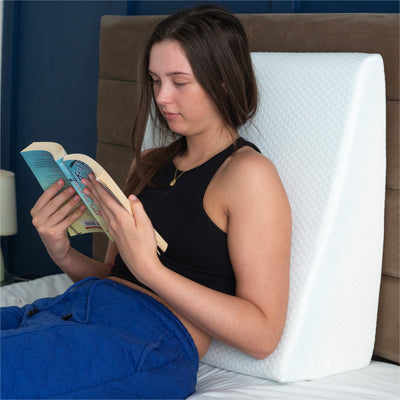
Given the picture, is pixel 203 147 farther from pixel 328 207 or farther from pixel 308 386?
pixel 308 386

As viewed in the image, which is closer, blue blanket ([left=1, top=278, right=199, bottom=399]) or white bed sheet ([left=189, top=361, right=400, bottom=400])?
blue blanket ([left=1, top=278, right=199, bottom=399])

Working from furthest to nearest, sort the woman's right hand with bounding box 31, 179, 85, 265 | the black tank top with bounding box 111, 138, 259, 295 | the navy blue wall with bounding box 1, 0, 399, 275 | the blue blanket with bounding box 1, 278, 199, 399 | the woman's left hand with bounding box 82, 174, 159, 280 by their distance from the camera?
1. the navy blue wall with bounding box 1, 0, 399, 275
2. the woman's right hand with bounding box 31, 179, 85, 265
3. the black tank top with bounding box 111, 138, 259, 295
4. the woman's left hand with bounding box 82, 174, 159, 280
5. the blue blanket with bounding box 1, 278, 199, 399

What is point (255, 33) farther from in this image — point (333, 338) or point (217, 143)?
point (333, 338)

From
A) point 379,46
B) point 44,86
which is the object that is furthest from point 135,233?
point 44,86

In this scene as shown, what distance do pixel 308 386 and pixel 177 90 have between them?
2.35ft

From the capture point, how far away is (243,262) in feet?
4.02

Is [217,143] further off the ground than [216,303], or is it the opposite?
[217,143]

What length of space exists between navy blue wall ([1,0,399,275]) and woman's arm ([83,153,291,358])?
1.43m

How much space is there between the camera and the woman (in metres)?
1.18

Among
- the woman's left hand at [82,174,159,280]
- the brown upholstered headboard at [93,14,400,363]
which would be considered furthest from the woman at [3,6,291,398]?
the brown upholstered headboard at [93,14,400,363]

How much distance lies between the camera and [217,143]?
144cm

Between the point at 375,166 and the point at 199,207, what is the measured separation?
0.44 meters

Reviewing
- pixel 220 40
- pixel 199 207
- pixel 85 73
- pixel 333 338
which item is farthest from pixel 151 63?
pixel 85 73

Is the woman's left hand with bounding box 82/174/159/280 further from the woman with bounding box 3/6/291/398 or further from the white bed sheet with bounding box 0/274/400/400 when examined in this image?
the white bed sheet with bounding box 0/274/400/400
